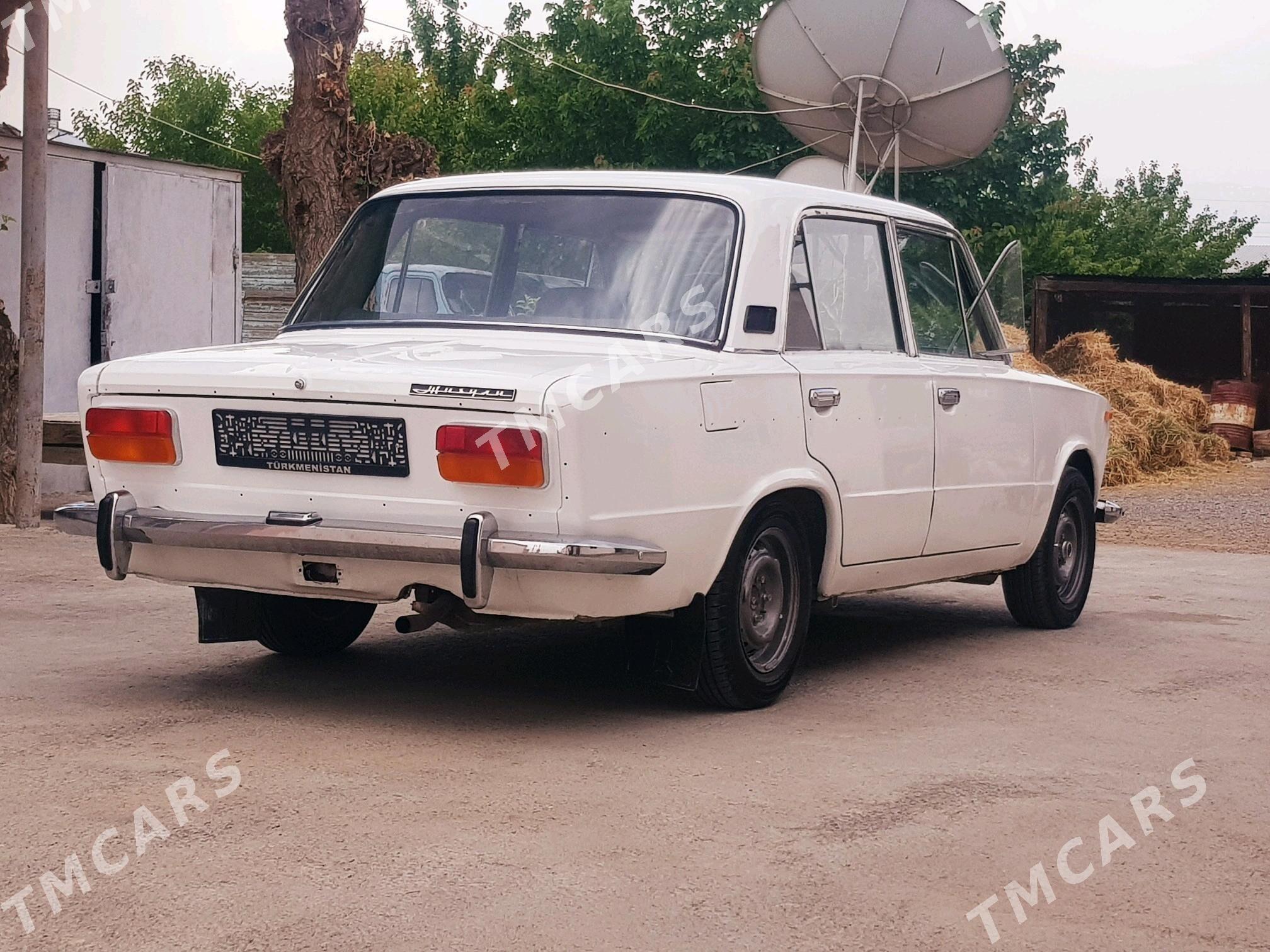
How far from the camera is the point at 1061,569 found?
8031mm

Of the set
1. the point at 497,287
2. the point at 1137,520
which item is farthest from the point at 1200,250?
the point at 497,287

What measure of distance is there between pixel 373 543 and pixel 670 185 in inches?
69.2

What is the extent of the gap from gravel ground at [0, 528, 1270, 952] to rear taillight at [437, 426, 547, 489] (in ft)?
2.54

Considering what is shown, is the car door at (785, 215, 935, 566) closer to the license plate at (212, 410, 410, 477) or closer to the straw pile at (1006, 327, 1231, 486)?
the license plate at (212, 410, 410, 477)

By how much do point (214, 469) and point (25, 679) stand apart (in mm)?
1266

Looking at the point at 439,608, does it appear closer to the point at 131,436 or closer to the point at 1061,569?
the point at 131,436

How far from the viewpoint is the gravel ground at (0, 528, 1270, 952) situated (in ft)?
11.5

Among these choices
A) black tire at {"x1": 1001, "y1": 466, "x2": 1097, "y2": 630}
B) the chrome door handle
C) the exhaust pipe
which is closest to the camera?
the exhaust pipe

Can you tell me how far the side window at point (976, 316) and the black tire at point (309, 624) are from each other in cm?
271

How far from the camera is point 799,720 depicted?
5.58 metres

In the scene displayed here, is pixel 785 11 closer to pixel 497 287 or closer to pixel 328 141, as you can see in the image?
pixel 328 141

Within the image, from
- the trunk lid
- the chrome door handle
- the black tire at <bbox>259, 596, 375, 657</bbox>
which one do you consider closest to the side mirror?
the chrome door handle

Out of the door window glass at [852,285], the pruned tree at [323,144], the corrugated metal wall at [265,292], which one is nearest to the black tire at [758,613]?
the door window glass at [852,285]

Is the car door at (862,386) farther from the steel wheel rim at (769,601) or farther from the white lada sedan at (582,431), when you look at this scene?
the steel wheel rim at (769,601)
